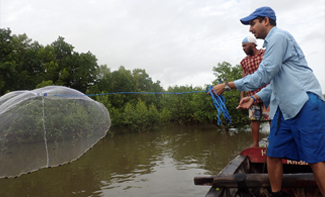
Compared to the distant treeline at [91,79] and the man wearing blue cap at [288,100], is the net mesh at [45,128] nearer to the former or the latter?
the man wearing blue cap at [288,100]

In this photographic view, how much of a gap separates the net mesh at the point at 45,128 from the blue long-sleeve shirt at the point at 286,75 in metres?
3.29

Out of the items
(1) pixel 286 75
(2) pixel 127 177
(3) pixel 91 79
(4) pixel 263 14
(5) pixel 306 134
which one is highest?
(3) pixel 91 79

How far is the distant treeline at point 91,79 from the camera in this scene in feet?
79.6

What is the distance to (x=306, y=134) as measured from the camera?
207 centimetres

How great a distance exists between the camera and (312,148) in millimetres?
2039

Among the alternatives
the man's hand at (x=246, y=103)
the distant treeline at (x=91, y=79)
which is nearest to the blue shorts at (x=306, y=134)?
the man's hand at (x=246, y=103)

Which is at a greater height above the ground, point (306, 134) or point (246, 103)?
point (246, 103)

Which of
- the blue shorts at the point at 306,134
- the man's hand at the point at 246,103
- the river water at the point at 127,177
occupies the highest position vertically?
the man's hand at the point at 246,103

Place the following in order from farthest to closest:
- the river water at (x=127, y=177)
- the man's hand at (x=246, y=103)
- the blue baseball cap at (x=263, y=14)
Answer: the river water at (x=127, y=177) < the man's hand at (x=246, y=103) < the blue baseball cap at (x=263, y=14)

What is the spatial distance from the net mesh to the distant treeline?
1594 cm

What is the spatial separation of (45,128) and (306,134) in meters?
4.00

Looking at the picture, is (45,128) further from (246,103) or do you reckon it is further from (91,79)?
(91,79)

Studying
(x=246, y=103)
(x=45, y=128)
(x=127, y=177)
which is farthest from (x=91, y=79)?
(x=246, y=103)

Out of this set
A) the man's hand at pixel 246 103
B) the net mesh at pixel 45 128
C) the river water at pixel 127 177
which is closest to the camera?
the man's hand at pixel 246 103
